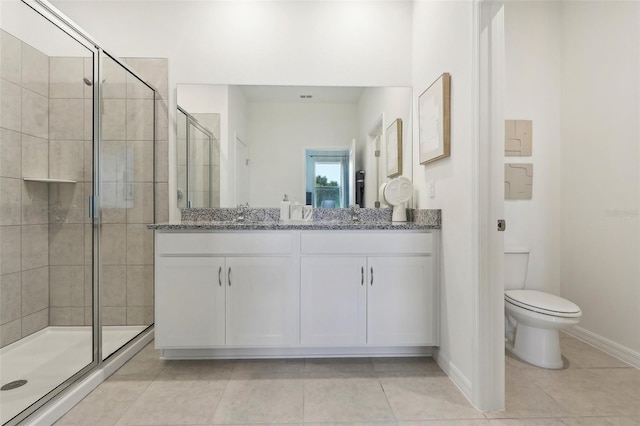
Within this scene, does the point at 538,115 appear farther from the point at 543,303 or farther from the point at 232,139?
the point at 232,139

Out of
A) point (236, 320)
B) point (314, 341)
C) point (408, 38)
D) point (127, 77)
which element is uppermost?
point (408, 38)

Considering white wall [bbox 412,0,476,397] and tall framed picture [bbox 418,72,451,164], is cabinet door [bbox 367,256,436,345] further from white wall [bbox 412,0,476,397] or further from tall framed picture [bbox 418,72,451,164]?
tall framed picture [bbox 418,72,451,164]

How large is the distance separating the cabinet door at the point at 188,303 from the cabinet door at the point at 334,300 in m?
0.53

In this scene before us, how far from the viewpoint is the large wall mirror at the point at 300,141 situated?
2.54 metres

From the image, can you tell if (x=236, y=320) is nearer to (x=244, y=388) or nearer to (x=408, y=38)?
(x=244, y=388)

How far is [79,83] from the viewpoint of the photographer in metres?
2.06

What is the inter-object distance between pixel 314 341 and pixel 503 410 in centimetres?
105

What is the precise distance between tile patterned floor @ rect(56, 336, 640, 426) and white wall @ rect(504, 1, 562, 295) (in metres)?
0.81

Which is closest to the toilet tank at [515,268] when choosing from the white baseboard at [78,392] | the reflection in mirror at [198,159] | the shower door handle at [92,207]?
the reflection in mirror at [198,159]

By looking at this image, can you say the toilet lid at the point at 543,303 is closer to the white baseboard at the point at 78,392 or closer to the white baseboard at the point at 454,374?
the white baseboard at the point at 454,374

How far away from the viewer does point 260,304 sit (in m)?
2.05

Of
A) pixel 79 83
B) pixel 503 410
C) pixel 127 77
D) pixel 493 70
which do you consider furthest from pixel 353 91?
pixel 503 410

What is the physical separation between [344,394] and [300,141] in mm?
1768

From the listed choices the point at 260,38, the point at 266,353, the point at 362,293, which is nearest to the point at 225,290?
the point at 266,353
